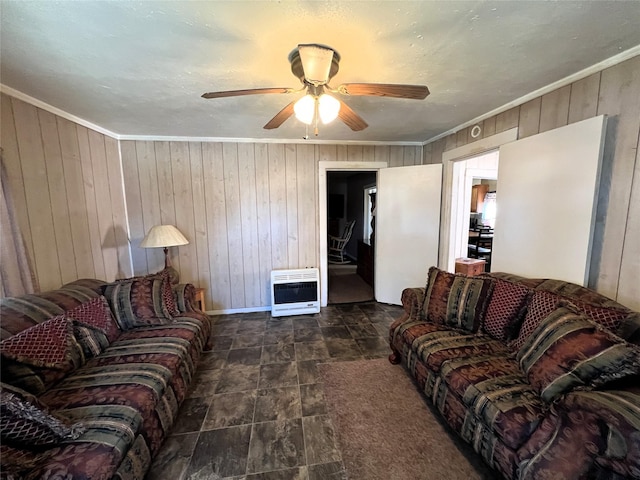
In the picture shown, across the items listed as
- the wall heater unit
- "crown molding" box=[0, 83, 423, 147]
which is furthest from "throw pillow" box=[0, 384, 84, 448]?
the wall heater unit

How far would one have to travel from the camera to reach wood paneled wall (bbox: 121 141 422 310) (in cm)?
325

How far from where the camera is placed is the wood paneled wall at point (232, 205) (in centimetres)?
325

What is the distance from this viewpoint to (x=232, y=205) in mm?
3420

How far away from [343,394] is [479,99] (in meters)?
2.65

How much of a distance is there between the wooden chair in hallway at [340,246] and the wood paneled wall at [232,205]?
3129mm

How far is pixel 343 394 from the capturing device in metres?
2.03

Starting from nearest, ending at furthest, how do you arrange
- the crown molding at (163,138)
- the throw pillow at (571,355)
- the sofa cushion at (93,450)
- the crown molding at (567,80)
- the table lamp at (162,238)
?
the sofa cushion at (93,450) < the throw pillow at (571,355) < the crown molding at (567,80) < the crown molding at (163,138) < the table lamp at (162,238)

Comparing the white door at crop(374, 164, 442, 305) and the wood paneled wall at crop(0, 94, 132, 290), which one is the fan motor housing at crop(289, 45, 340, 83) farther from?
the white door at crop(374, 164, 442, 305)

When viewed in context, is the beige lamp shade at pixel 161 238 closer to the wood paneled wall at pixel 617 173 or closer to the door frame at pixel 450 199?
the door frame at pixel 450 199

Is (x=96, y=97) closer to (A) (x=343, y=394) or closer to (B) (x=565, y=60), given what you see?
(A) (x=343, y=394)

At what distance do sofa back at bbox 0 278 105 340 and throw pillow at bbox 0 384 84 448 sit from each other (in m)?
0.57

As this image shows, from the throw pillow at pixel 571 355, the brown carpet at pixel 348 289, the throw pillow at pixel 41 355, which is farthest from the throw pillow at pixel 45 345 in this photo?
the brown carpet at pixel 348 289

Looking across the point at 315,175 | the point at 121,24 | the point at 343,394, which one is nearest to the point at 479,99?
the point at 315,175

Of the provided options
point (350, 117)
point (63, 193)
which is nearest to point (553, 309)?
point (350, 117)
